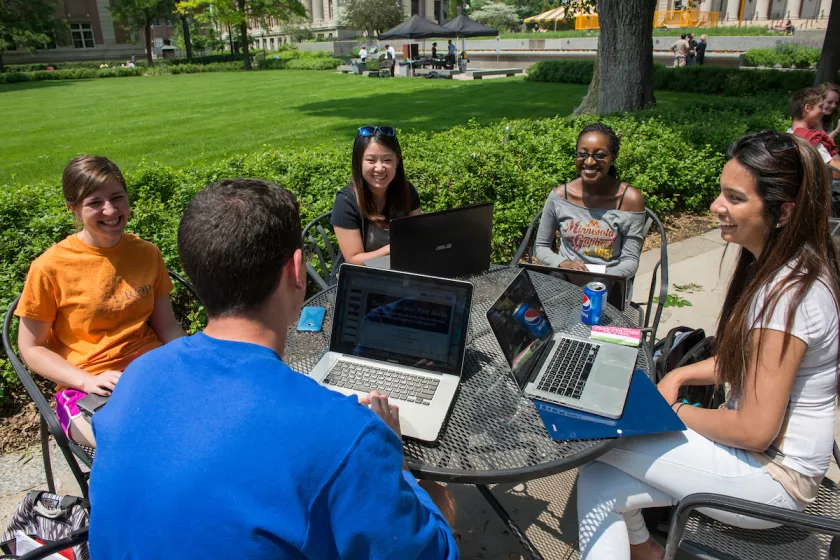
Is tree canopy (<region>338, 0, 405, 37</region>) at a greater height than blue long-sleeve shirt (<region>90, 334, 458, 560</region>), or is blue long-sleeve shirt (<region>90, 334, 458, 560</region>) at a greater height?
tree canopy (<region>338, 0, 405, 37</region>)

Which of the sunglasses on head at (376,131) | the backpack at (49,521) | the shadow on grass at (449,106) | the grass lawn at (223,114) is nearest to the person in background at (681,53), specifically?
the grass lawn at (223,114)

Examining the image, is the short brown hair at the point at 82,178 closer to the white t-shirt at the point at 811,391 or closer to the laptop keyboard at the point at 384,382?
the laptop keyboard at the point at 384,382

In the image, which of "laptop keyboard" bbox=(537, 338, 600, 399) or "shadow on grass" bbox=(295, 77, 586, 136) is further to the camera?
"shadow on grass" bbox=(295, 77, 586, 136)

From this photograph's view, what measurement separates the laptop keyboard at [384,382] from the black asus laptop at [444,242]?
25.1 inches

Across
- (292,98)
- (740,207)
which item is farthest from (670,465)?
(292,98)

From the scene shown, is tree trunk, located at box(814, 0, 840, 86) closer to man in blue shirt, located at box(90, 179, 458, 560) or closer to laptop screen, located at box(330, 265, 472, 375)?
laptop screen, located at box(330, 265, 472, 375)

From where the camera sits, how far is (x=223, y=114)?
15656 millimetres

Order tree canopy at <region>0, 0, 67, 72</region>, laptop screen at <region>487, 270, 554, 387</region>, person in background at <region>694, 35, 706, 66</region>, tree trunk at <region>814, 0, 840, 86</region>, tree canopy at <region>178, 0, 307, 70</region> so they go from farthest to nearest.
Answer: tree canopy at <region>178, 0, 307, 70</region>, tree canopy at <region>0, 0, 67, 72</region>, person in background at <region>694, 35, 706, 66</region>, tree trunk at <region>814, 0, 840, 86</region>, laptop screen at <region>487, 270, 554, 387</region>

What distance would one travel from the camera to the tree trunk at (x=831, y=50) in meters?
12.6

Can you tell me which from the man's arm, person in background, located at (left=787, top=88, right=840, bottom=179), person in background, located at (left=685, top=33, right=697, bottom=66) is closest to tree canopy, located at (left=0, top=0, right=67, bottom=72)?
person in background, located at (left=685, top=33, right=697, bottom=66)

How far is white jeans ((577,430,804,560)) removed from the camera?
1856 millimetres

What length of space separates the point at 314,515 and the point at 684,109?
9963 mm

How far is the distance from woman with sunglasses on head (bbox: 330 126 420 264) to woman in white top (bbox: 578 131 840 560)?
6.49ft

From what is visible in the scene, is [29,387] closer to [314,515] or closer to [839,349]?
[314,515]
